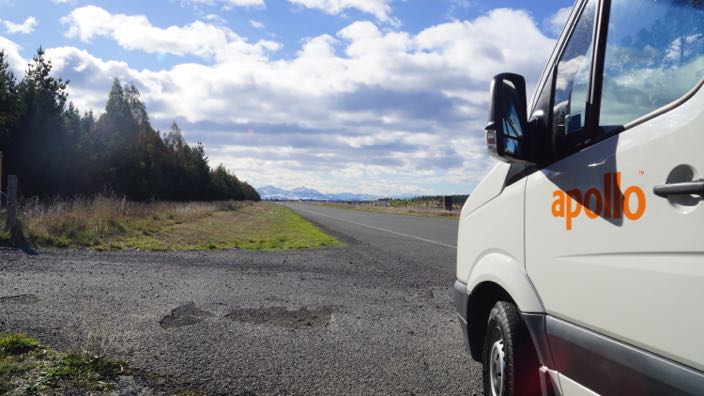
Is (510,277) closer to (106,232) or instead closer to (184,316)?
(184,316)

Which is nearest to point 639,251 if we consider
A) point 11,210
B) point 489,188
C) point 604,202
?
point 604,202

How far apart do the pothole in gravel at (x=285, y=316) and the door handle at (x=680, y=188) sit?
4.22 m

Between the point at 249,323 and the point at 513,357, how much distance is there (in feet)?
11.3

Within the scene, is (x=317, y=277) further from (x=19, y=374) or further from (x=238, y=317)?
(x=19, y=374)

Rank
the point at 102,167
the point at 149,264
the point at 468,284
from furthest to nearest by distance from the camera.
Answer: the point at 102,167, the point at 149,264, the point at 468,284

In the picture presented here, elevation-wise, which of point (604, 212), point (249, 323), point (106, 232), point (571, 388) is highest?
point (604, 212)

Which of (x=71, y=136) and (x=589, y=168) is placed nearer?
(x=589, y=168)

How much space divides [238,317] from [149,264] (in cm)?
464

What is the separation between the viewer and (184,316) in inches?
A: 226

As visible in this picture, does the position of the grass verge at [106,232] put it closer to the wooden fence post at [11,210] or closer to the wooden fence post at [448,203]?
the wooden fence post at [11,210]

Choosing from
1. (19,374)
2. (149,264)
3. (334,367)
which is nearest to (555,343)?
(334,367)

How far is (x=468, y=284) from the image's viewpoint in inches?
144

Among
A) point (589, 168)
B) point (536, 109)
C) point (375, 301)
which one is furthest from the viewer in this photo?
point (375, 301)

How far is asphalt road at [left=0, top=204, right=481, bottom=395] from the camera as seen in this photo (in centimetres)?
403
